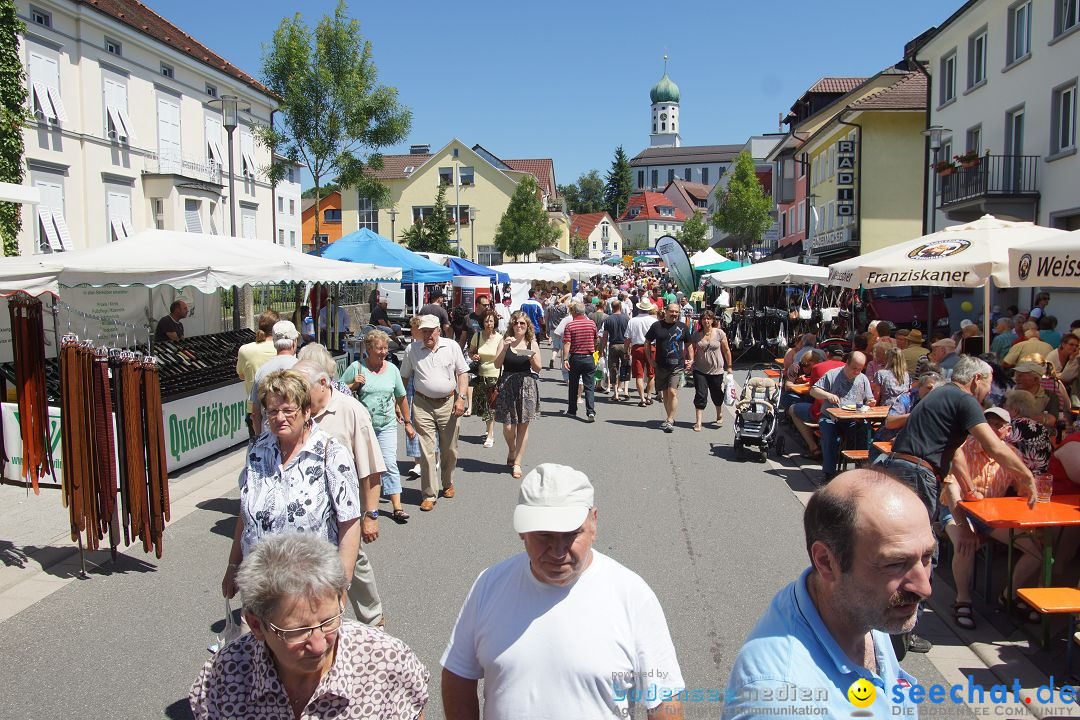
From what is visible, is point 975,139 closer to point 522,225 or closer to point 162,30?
point 162,30

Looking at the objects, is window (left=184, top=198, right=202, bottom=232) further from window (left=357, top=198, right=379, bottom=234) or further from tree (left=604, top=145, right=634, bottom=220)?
tree (left=604, top=145, right=634, bottom=220)

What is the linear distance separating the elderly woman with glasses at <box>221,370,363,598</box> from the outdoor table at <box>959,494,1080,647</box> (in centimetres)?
371

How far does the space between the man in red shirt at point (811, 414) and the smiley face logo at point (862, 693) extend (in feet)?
27.6

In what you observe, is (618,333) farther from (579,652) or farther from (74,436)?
(579,652)

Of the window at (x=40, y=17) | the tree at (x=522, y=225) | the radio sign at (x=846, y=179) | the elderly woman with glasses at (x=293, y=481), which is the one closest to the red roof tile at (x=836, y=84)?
the radio sign at (x=846, y=179)

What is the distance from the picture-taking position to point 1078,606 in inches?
166

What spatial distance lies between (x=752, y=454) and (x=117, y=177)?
2443 cm

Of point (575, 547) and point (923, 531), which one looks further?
point (575, 547)

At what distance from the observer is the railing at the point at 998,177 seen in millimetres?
19125

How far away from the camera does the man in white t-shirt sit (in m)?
2.36

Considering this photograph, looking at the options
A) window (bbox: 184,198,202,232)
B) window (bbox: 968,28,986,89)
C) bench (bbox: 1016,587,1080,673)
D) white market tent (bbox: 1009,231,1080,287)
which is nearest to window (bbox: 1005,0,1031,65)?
window (bbox: 968,28,986,89)

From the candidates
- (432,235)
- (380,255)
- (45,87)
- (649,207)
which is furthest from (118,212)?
(649,207)

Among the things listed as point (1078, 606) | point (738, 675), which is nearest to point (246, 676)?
point (738, 675)

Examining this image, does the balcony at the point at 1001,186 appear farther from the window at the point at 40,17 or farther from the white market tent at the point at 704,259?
the window at the point at 40,17
